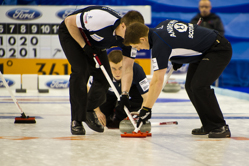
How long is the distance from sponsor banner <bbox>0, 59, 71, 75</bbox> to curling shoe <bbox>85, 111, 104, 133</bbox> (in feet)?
17.0

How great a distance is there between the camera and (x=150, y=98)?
9.29 feet

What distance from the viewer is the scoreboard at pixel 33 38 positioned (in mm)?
8312

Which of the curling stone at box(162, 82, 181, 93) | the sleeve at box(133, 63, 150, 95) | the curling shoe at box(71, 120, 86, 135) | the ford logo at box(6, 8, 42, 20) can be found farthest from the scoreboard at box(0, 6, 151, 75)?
the curling shoe at box(71, 120, 86, 135)

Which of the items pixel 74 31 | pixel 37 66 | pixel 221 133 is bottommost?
pixel 37 66

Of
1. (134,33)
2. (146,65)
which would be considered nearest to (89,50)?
(134,33)

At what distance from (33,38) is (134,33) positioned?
6.02 metres

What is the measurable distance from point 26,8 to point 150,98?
6193mm

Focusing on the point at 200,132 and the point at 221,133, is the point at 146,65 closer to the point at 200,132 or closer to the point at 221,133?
the point at 200,132

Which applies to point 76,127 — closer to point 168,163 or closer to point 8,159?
point 8,159

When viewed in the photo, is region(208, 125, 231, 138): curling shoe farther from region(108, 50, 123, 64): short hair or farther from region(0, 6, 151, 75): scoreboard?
region(0, 6, 151, 75): scoreboard

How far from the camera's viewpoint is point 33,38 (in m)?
8.38

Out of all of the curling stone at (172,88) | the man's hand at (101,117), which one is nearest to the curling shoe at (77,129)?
the man's hand at (101,117)

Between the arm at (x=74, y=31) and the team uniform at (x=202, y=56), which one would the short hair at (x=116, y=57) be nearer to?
the arm at (x=74, y=31)

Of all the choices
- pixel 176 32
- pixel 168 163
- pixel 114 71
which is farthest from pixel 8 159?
pixel 114 71
